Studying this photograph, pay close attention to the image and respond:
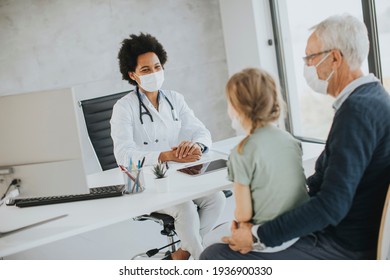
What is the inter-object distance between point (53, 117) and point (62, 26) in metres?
2.15

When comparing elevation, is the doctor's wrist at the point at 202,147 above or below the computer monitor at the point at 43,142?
below

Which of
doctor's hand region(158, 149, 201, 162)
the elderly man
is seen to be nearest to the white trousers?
doctor's hand region(158, 149, 201, 162)

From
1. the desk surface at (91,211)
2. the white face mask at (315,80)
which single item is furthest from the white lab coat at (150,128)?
the white face mask at (315,80)

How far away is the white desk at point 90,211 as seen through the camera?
1510mm

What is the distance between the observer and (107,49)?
11.9 ft

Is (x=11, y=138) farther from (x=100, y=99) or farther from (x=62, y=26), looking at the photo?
(x=62, y=26)

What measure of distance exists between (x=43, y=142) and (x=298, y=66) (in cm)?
270

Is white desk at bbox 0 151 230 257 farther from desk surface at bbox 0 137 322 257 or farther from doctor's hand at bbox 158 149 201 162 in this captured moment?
doctor's hand at bbox 158 149 201 162

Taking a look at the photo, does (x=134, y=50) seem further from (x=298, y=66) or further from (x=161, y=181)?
(x=298, y=66)

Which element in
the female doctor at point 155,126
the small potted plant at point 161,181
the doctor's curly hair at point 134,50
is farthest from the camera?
the doctor's curly hair at point 134,50

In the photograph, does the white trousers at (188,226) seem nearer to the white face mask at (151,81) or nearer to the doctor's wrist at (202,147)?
the doctor's wrist at (202,147)

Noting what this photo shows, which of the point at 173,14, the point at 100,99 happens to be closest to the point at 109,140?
the point at 100,99

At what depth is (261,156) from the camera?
4.74 feet
